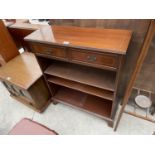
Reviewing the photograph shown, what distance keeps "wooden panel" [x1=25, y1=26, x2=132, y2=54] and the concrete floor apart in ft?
3.37

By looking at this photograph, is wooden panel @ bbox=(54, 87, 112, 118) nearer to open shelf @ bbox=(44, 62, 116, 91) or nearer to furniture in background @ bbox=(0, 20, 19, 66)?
open shelf @ bbox=(44, 62, 116, 91)

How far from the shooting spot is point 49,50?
3.62 ft

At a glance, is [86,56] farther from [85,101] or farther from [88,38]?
[85,101]

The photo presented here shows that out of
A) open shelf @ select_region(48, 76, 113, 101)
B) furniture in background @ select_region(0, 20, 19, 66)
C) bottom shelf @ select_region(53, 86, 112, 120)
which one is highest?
furniture in background @ select_region(0, 20, 19, 66)

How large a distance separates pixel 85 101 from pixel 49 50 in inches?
32.8

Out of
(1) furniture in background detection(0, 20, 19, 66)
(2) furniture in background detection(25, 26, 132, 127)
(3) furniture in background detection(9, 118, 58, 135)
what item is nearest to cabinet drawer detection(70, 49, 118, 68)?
(2) furniture in background detection(25, 26, 132, 127)

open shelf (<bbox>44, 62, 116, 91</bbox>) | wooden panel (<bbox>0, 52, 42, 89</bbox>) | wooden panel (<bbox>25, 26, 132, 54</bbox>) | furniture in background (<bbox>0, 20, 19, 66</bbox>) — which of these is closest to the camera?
wooden panel (<bbox>25, 26, 132, 54</bbox>)

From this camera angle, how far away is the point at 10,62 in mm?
1772

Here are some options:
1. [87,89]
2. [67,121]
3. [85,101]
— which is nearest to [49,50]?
[87,89]

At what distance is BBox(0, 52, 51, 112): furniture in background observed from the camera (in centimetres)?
145

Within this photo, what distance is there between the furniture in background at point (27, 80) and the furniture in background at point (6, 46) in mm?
77

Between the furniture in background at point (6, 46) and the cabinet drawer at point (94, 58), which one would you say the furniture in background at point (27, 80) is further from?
the cabinet drawer at point (94, 58)
